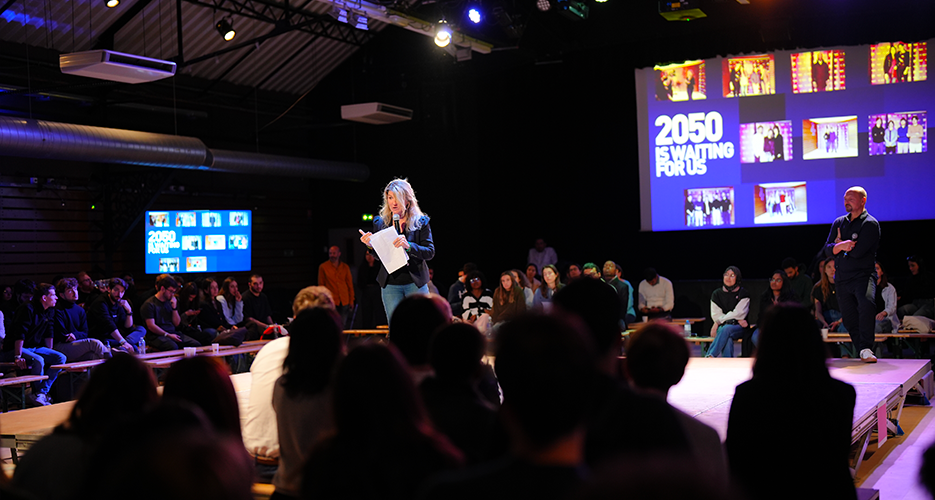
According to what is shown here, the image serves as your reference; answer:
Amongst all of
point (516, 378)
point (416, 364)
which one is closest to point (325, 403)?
point (416, 364)

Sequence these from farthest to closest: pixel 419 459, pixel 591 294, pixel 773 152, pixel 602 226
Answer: pixel 602 226, pixel 773 152, pixel 591 294, pixel 419 459

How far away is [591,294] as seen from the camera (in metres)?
2.21

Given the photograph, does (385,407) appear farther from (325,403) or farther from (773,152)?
(773,152)

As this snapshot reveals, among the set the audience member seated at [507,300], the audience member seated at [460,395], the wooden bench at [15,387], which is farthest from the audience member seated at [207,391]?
the audience member seated at [507,300]

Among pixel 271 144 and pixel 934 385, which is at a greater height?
pixel 271 144

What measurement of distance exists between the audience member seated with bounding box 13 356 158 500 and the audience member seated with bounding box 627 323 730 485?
48.4 inches

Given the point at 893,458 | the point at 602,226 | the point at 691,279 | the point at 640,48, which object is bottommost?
the point at 893,458

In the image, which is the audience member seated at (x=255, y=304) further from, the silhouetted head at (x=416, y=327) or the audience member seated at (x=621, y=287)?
the silhouetted head at (x=416, y=327)

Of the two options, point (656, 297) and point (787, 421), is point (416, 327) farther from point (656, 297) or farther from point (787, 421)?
point (656, 297)

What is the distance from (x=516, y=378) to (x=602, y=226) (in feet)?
37.3

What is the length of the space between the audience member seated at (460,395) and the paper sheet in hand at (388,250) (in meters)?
3.16

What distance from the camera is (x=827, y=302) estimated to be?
9086 mm

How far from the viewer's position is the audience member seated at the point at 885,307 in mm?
8383

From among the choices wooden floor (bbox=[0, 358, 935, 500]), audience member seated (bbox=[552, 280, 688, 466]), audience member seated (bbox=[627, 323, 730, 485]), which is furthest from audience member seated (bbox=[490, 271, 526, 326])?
audience member seated (bbox=[552, 280, 688, 466])
